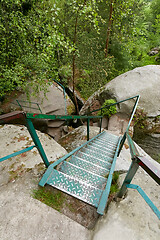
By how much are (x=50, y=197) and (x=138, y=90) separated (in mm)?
7520

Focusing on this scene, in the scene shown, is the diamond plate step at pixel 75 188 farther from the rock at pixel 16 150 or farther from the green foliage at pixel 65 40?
the green foliage at pixel 65 40

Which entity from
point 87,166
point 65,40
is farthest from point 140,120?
point 65,40

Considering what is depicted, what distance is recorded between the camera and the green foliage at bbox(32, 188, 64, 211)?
135 cm

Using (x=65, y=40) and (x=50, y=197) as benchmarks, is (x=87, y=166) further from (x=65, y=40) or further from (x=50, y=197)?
(x=65, y=40)

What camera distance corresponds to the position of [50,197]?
1.38 m

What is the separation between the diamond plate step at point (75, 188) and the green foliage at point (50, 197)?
110mm

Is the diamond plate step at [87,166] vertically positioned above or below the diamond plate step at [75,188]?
below

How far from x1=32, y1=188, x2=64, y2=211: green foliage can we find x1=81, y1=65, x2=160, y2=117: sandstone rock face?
6.44m

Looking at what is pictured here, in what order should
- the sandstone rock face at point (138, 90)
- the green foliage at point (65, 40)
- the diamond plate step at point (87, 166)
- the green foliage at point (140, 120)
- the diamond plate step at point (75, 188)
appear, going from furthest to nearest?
the sandstone rock face at point (138, 90) → the green foliage at point (140, 120) → the green foliage at point (65, 40) → the diamond plate step at point (87, 166) → the diamond plate step at point (75, 188)

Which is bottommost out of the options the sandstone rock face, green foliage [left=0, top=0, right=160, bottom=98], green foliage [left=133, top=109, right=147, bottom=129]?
green foliage [left=133, top=109, right=147, bottom=129]

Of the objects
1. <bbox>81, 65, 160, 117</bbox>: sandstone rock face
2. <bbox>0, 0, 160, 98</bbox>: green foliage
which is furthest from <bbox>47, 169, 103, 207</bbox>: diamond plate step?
<bbox>81, 65, 160, 117</bbox>: sandstone rock face

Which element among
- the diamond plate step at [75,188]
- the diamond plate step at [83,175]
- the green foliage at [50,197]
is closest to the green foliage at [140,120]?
the diamond plate step at [83,175]

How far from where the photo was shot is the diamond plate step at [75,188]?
4.38 ft

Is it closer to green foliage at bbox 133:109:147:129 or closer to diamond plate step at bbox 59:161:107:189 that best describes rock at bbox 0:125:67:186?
diamond plate step at bbox 59:161:107:189
